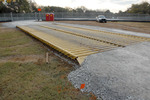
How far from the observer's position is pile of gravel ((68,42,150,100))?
9.50 ft

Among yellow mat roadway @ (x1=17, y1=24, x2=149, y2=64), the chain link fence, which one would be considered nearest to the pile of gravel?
yellow mat roadway @ (x1=17, y1=24, x2=149, y2=64)

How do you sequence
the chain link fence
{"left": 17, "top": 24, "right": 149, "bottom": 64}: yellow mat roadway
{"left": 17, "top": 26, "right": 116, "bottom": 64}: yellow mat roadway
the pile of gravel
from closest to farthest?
the pile of gravel < {"left": 17, "top": 26, "right": 116, "bottom": 64}: yellow mat roadway < {"left": 17, "top": 24, "right": 149, "bottom": 64}: yellow mat roadway < the chain link fence

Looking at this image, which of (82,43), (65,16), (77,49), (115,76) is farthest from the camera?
(65,16)

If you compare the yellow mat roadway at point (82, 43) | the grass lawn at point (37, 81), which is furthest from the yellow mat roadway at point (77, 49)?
→ the grass lawn at point (37, 81)

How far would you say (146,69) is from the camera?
3988 millimetres

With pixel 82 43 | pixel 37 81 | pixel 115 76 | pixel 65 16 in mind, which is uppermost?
pixel 65 16

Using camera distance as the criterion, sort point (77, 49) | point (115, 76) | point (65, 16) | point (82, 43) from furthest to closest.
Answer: point (65, 16), point (82, 43), point (77, 49), point (115, 76)

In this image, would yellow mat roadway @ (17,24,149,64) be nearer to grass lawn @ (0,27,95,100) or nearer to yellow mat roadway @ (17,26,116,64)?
yellow mat roadway @ (17,26,116,64)

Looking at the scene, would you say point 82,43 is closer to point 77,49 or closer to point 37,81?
point 77,49

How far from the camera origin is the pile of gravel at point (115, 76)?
9.50 ft

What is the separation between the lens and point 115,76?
11.7 ft

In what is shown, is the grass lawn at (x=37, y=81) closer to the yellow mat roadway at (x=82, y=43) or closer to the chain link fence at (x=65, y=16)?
the yellow mat roadway at (x=82, y=43)

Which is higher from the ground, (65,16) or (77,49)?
(65,16)

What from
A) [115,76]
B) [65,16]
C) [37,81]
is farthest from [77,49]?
[65,16]
